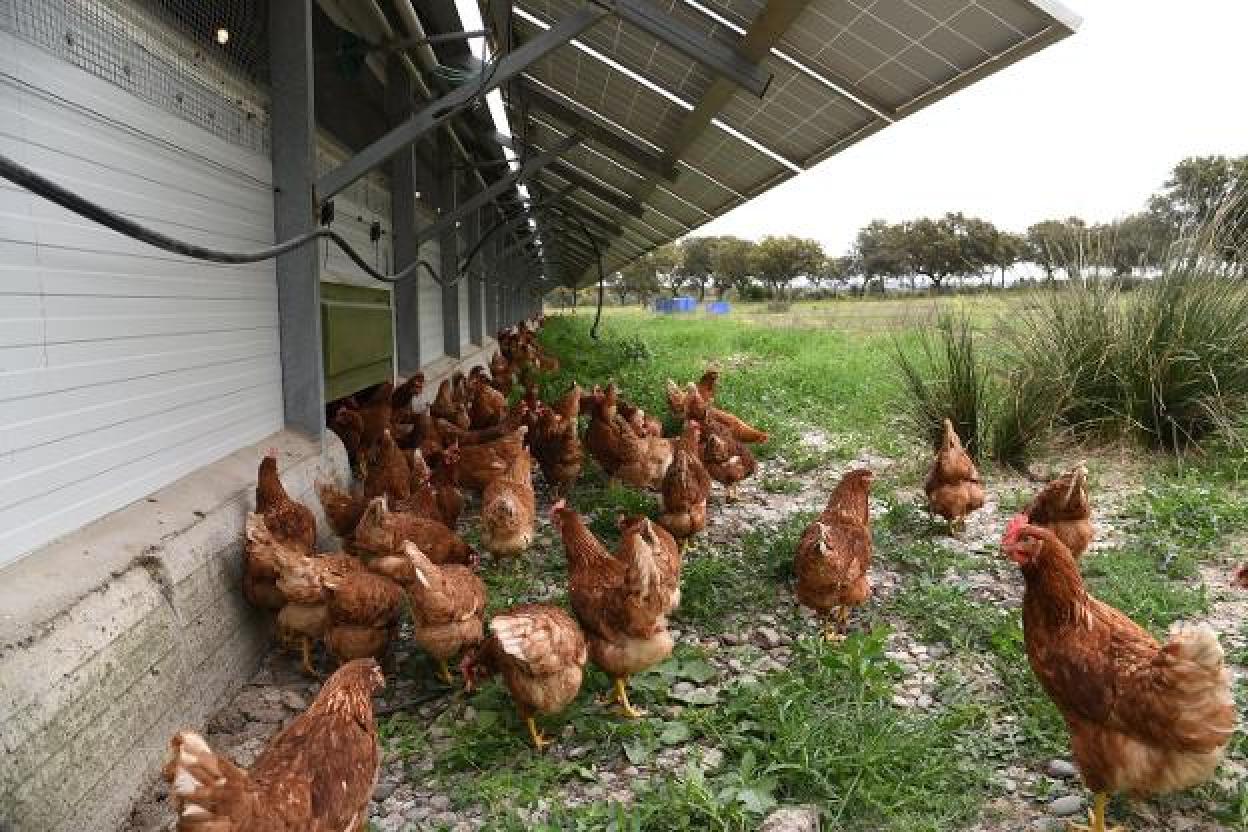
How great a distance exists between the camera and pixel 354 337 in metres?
6.30

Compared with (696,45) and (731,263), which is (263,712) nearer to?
(696,45)

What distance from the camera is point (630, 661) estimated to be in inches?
129

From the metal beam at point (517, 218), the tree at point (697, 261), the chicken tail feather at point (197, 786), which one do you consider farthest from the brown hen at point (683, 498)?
the tree at point (697, 261)

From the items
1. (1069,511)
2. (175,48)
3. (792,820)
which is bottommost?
(792,820)

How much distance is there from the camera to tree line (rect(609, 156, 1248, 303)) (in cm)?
737

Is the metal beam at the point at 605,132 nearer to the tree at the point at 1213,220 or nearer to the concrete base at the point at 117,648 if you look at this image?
the tree at the point at 1213,220

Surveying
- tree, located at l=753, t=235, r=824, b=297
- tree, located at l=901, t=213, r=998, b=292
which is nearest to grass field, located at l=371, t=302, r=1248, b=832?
tree, located at l=901, t=213, r=998, b=292

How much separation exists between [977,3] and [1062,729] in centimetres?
325

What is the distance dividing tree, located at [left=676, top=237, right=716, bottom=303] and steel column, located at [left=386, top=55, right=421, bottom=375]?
8296 centimetres

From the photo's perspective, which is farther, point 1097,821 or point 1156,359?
point 1156,359

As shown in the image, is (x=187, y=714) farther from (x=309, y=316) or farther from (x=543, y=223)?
(x=543, y=223)

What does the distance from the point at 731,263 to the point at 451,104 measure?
8255 centimetres

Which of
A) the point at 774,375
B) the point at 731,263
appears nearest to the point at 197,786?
the point at 774,375

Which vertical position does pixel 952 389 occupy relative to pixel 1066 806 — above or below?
above
